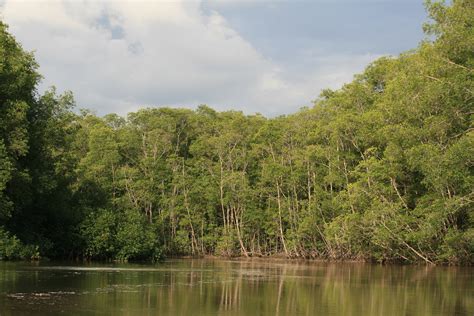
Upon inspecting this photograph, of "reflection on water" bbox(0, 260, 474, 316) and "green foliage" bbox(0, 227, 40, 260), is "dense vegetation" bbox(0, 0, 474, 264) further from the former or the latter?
"reflection on water" bbox(0, 260, 474, 316)

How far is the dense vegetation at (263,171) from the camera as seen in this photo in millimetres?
31484

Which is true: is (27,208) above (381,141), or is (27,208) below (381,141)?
below

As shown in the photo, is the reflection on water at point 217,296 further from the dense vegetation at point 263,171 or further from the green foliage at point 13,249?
the dense vegetation at point 263,171

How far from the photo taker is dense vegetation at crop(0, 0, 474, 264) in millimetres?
31484

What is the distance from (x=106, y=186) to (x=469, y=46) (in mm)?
36417

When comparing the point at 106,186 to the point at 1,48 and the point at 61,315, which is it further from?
the point at 61,315

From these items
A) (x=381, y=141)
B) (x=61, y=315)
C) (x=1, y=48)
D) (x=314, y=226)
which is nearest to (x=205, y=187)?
(x=314, y=226)

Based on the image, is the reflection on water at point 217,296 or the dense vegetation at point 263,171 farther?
the dense vegetation at point 263,171

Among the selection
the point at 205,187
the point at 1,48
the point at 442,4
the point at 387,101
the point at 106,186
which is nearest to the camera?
the point at 1,48

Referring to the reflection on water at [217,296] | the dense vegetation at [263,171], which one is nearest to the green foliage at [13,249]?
the dense vegetation at [263,171]

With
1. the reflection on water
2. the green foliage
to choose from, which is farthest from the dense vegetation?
the reflection on water

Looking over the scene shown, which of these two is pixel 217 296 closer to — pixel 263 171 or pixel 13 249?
pixel 13 249

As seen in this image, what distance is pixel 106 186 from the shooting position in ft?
184

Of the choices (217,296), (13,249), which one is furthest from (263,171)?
(217,296)
